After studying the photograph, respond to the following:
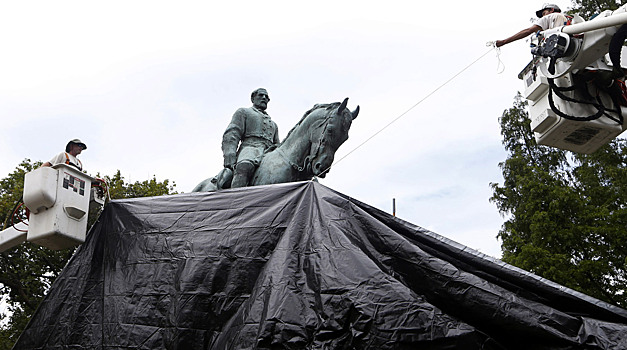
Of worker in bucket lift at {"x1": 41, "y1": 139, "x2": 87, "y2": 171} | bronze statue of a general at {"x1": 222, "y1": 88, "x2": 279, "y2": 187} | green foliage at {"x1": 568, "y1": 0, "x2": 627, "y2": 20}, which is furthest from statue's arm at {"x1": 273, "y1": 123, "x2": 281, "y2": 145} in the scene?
green foliage at {"x1": 568, "y1": 0, "x2": 627, "y2": 20}

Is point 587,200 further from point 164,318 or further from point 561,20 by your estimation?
point 164,318

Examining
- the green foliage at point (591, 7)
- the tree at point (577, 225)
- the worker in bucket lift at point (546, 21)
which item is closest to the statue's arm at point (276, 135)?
the worker in bucket lift at point (546, 21)

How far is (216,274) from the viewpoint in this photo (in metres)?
4.20

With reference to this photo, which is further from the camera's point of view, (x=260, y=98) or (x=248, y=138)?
(x=260, y=98)

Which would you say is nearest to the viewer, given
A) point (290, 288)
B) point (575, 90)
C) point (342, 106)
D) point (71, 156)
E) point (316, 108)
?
point (290, 288)

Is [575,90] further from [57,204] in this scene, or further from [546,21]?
[57,204]

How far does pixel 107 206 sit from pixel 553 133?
3772mm

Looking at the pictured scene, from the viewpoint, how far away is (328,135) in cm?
652

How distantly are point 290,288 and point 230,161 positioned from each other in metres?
3.32

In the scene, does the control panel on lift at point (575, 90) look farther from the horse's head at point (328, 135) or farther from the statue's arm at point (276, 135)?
the statue's arm at point (276, 135)

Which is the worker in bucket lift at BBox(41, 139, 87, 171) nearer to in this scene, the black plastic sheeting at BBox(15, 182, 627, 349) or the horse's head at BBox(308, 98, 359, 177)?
the black plastic sheeting at BBox(15, 182, 627, 349)

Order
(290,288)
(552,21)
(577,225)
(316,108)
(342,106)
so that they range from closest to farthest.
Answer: (290,288) → (552,21) → (342,106) → (316,108) → (577,225)

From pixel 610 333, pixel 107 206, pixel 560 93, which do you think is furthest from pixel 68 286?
pixel 560 93

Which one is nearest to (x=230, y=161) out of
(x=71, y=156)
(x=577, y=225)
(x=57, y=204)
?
(x=71, y=156)
